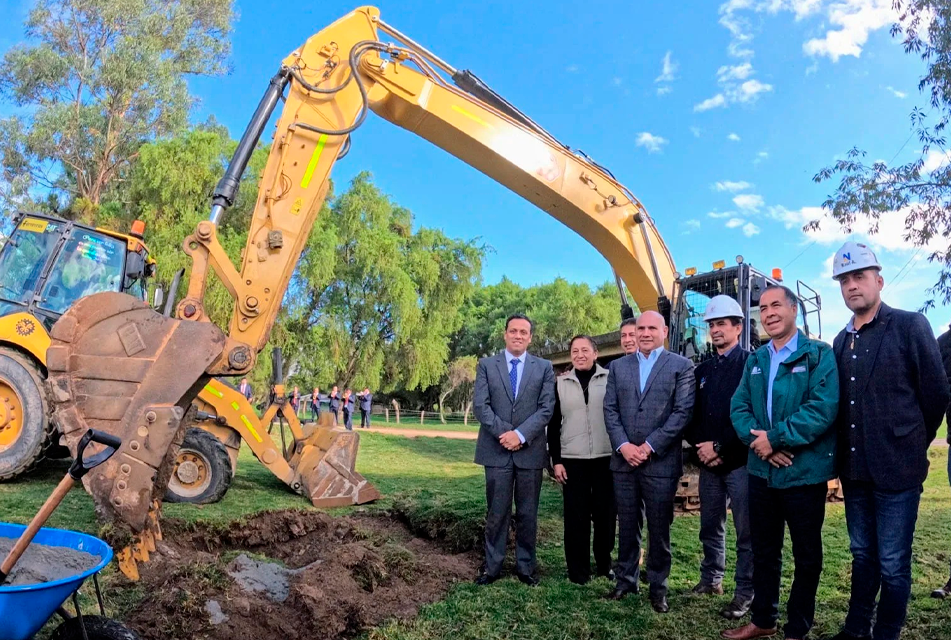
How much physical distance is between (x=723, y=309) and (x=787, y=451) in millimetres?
1294

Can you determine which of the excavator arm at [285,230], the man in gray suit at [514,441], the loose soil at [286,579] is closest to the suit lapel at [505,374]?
the man in gray suit at [514,441]

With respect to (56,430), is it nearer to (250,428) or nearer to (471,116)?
(250,428)

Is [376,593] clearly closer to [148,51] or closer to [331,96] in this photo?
[331,96]

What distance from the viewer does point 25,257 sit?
25.5 feet

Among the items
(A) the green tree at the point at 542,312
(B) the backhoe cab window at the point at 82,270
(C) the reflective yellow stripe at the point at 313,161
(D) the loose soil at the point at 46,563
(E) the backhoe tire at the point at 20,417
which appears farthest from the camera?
(A) the green tree at the point at 542,312

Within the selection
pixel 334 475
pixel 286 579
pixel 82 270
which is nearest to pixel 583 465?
pixel 286 579

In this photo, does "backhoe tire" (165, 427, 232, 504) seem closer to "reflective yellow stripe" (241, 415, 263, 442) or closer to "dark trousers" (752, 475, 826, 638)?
"reflective yellow stripe" (241, 415, 263, 442)

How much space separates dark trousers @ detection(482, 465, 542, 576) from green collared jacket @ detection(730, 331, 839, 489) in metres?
1.56

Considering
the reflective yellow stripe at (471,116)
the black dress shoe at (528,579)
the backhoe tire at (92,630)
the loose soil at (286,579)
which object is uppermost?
the reflective yellow stripe at (471,116)

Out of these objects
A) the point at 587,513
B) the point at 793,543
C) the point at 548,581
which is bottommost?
the point at 548,581

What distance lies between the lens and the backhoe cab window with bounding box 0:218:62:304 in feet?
25.1

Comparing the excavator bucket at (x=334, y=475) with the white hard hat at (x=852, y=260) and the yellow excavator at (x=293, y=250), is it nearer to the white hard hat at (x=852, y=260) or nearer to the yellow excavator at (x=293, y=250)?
the yellow excavator at (x=293, y=250)

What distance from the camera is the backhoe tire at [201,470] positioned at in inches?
277

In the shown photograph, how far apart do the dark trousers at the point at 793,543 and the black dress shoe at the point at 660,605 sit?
566 mm
